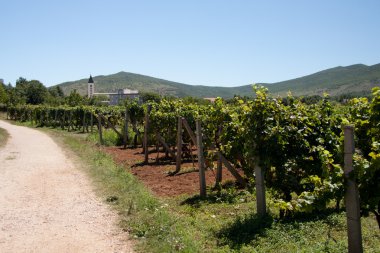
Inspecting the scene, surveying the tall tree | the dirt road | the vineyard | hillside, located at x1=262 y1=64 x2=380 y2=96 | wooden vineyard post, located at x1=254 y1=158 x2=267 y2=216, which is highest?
hillside, located at x1=262 y1=64 x2=380 y2=96

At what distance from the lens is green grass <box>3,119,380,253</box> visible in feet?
17.3

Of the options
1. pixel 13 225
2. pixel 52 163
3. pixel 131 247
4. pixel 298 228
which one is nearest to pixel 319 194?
pixel 298 228

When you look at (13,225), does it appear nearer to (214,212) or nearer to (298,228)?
(214,212)

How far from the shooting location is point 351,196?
Result: 3951mm

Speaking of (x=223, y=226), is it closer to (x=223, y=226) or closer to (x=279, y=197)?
(x=223, y=226)

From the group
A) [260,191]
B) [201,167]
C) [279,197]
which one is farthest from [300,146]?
[201,167]

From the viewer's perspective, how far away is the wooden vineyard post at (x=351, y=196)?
390cm

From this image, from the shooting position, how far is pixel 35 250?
18.5ft

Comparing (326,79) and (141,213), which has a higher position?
(326,79)

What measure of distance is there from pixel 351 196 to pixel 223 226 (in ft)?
9.00

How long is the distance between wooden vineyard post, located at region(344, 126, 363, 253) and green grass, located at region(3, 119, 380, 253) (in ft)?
2.86

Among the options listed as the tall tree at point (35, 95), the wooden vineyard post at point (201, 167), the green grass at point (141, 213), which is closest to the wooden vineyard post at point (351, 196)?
the green grass at point (141, 213)

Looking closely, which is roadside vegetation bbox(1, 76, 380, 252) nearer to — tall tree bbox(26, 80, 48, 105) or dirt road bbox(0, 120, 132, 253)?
dirt road bbox(0, 120, 132, 253)

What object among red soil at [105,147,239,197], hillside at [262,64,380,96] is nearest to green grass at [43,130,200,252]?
red soil at [105,147,239,197]
